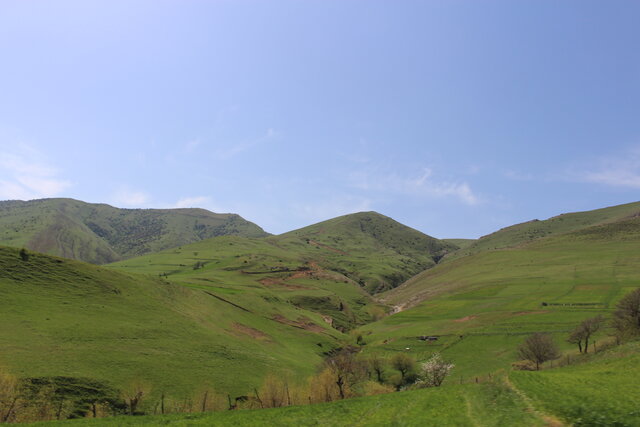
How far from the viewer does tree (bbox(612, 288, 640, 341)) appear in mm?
64975

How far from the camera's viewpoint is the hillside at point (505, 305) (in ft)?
318

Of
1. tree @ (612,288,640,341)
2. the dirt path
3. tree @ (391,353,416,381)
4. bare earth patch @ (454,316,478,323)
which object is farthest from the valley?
tree @ (612,288,640,341)

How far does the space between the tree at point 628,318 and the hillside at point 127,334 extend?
202 feet

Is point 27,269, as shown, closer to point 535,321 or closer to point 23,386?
point 23,386

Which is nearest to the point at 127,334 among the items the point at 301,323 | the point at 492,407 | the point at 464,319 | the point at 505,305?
the point at 492,407

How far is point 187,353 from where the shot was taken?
220ft

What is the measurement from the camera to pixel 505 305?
128 meters

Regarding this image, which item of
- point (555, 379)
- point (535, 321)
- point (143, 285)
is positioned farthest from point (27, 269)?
point (535, 321)

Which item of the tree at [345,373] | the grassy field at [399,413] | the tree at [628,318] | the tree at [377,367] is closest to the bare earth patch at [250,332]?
the tree at [345,373]

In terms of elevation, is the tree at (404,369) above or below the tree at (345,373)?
below

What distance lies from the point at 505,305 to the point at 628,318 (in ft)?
204

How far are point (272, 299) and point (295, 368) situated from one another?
56311 mm

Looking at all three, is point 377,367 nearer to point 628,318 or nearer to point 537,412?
point 628,318

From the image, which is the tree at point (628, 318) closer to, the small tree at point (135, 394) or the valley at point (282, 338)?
the valley at point (282, 338)
